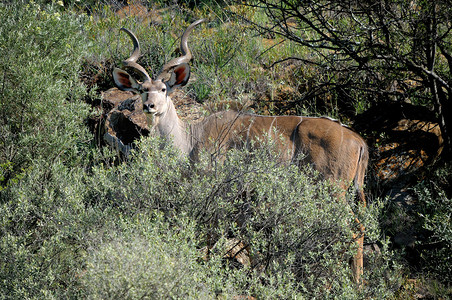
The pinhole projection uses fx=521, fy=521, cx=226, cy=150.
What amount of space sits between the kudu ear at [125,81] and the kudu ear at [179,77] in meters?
0.35

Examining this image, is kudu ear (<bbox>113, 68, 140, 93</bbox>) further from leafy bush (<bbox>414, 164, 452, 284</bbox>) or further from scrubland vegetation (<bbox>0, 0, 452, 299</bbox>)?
leafy bush (<bbox>414, 164, 452, 284</bbox>)

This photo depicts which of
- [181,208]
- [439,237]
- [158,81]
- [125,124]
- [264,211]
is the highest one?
[158,81]

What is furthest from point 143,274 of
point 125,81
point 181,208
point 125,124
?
point 125,124

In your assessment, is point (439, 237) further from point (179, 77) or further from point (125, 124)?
point (125, 124)

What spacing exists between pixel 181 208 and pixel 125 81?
7.27ft

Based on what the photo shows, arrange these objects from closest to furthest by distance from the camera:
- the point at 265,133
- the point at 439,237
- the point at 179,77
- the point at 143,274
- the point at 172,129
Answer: the point at 143,274 < the point at 265,133 < the point at 439,237 < the point at 172,129 < the point at 179,77

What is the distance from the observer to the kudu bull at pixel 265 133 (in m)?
4.73

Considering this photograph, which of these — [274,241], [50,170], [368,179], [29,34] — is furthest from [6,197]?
[368,179]

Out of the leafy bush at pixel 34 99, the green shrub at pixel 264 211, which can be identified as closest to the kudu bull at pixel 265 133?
the green shrub at pixel 264 211

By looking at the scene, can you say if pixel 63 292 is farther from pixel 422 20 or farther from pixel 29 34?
pixel 422 20

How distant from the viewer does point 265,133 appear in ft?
14.1

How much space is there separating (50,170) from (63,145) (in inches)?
13.6

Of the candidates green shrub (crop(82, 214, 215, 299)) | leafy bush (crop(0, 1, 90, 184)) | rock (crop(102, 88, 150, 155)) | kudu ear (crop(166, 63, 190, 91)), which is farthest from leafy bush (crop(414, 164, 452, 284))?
leafy bush (crop(0, 1, 90, 184))

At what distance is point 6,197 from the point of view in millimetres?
4625
